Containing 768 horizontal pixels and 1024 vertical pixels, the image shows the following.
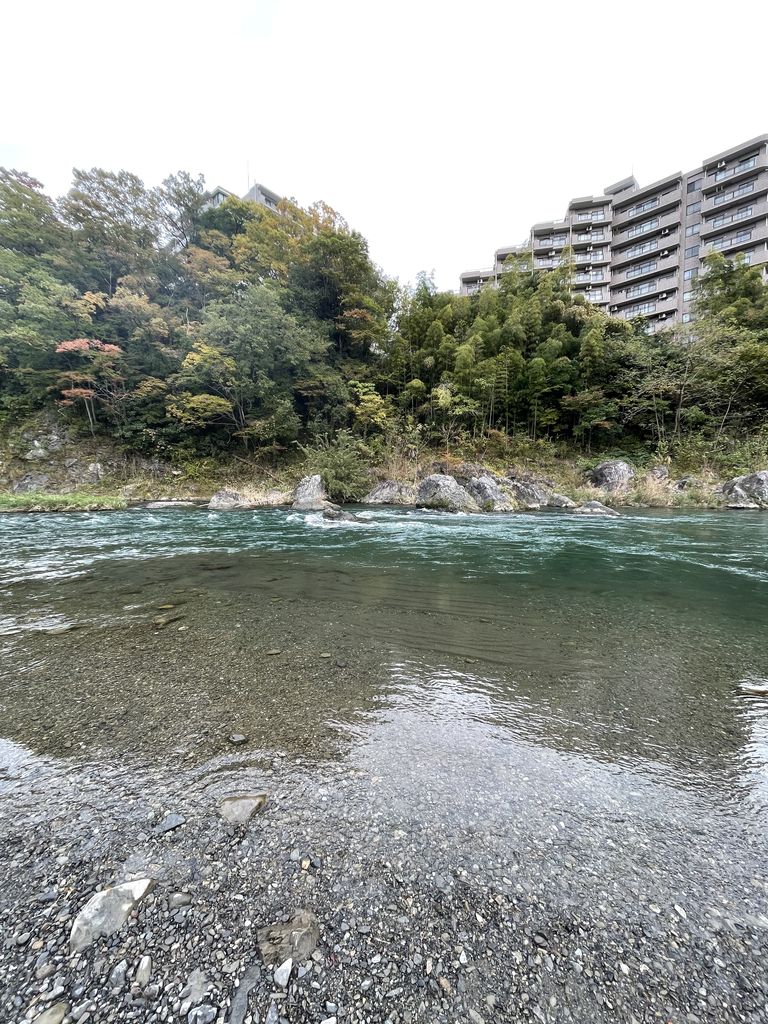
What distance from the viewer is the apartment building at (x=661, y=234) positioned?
35469 mm

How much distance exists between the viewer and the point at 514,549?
29.1 feet

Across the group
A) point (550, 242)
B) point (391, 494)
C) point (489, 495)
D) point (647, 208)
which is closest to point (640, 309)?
point (647, 208)

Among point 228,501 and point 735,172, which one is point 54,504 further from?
point 735,172

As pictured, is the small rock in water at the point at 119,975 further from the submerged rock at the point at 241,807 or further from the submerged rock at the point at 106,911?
the submerged rock at the point at 241,807

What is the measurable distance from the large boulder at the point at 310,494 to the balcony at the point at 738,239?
42.5 m

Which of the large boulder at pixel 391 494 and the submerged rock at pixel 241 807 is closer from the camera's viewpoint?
the submerged rock at pixel 241 807

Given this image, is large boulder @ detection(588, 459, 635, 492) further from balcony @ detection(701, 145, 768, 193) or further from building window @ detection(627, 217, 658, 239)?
balcony @ detection(701, 145, 768, 193)

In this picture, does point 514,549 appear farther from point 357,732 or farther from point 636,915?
point 636,915

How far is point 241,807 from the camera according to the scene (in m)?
1.96

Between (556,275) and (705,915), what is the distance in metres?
34.4

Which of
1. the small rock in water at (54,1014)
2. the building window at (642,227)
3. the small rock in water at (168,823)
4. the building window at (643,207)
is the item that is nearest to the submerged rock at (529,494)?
the small rock in water at (168,823)

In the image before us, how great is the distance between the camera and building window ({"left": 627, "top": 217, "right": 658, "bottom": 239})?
4068 centimetres

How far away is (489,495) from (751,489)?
12017mm

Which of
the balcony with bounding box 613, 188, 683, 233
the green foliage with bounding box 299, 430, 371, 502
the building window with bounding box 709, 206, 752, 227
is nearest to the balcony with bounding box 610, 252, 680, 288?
the building window with bounding box 709, 206, 752, 227
